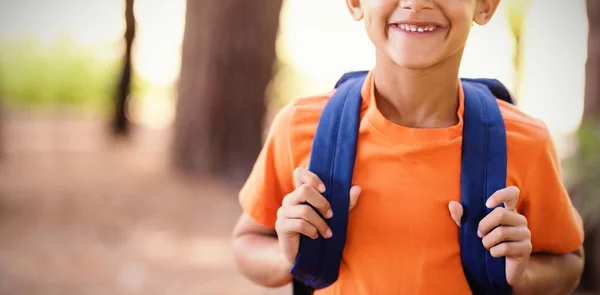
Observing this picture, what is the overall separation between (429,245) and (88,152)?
4.21 metres

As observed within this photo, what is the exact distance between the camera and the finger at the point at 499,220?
0.83 m

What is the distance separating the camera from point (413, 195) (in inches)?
35.3

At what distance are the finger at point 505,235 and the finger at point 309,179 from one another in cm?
25

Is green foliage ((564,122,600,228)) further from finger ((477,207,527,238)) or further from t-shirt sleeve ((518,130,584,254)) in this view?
finger ((477,207,527,238))

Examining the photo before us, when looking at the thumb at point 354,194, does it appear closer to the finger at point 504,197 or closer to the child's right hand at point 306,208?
the child's right hand at point 306,208

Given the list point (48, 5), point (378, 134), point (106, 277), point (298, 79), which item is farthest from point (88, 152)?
point (378, 134)

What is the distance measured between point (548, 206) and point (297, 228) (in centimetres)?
41

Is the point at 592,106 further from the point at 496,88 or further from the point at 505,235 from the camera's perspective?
the point at 505,235

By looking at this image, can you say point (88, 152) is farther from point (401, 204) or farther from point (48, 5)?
point (401, 204)

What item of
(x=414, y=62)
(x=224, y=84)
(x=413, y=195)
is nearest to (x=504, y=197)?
(x=413, y=195)

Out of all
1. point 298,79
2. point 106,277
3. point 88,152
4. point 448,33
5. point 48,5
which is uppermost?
point 448,33

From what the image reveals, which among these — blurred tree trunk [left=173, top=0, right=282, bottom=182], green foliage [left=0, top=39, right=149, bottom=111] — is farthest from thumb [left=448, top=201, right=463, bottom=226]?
green foliage [left=0, top=39, right=149, bottom=111]

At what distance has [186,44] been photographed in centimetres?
389

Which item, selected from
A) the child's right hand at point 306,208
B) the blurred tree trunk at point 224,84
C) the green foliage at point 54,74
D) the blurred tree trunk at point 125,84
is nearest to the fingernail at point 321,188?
the child's right hand at point 306,208
